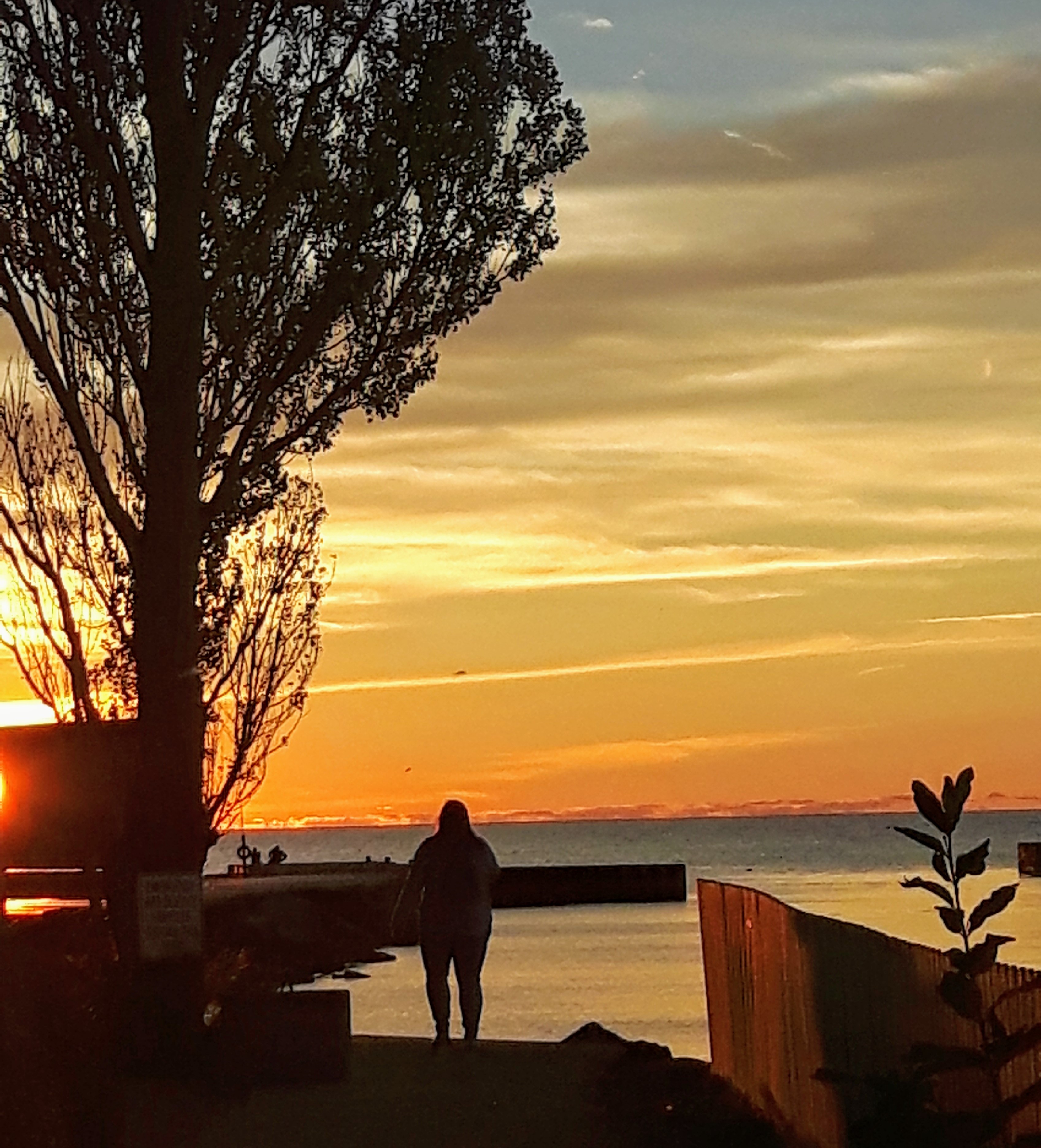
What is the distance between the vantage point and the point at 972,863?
8.70 m

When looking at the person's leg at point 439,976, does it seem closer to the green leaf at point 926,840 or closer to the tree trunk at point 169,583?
the tree trunk at point 169,583

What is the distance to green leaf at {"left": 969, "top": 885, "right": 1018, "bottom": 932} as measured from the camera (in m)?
8.61

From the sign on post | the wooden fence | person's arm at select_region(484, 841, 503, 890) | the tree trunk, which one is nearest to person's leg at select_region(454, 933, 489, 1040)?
person's arm at select_region(484, 841, 503, 890)

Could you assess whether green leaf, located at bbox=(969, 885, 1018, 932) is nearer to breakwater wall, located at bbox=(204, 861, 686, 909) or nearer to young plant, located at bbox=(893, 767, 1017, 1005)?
young plant, located at bbox=(893, 767, 1017, 1005)

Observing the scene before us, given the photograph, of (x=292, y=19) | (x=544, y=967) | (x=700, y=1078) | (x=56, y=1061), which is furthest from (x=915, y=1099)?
(x=544, y=967)

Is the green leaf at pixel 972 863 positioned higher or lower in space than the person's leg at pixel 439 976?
higher

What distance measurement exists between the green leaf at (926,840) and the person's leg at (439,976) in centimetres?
805

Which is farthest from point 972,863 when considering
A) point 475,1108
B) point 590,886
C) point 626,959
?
point 590,886

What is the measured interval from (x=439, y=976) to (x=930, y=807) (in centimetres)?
851

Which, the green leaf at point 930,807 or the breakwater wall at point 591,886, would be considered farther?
the breakwater wall at point 591,886

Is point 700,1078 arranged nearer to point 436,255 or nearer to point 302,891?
point 436,255

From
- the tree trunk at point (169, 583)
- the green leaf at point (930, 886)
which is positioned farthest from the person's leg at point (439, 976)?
the green leaf at point (930, 886)

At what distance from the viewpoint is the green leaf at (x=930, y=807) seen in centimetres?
855

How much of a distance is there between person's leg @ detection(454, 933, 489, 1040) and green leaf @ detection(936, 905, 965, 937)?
7751 mm
